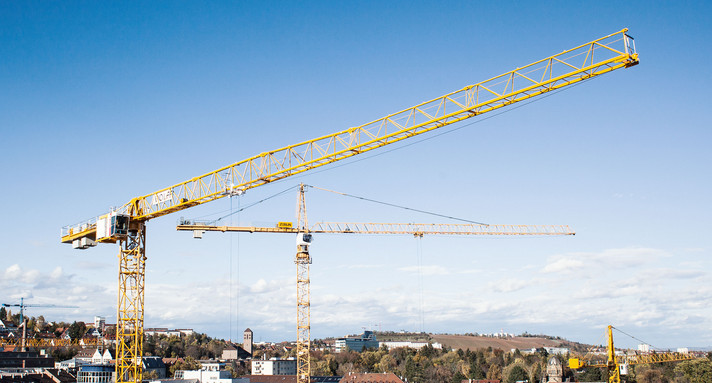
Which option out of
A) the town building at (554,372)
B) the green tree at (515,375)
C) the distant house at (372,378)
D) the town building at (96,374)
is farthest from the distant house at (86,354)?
the town building at (554,372)

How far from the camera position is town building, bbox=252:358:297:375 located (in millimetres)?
160750

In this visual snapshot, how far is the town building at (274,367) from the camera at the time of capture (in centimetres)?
16075

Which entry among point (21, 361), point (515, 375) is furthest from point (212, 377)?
point (515, 375)

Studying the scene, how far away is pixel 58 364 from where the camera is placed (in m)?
120

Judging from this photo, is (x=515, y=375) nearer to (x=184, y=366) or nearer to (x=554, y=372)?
(x=554, y=372)

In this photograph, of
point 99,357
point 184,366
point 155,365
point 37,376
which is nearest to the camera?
point 37,376

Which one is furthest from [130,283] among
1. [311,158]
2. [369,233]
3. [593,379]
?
[593,379]

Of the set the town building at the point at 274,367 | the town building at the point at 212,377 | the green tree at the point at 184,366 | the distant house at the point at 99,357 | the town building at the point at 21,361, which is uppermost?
the town building at the point at 21,361

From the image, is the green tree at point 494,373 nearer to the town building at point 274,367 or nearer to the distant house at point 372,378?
the distant house at point 372,378

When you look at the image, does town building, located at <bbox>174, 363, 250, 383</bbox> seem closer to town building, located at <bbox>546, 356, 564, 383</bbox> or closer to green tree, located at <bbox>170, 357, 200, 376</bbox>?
green tree, located at <bbox>170, 357, 200, 376</bbox>

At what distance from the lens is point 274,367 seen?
161 metres

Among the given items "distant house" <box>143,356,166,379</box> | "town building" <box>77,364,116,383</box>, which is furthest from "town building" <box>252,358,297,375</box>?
"town building" <box>77,364,116,383</box>

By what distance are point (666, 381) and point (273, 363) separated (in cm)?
8437

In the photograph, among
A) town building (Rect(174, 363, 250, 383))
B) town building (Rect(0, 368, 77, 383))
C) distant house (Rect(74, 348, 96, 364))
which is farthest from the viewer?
distant house (Rect(74, 348, 96, 364))
